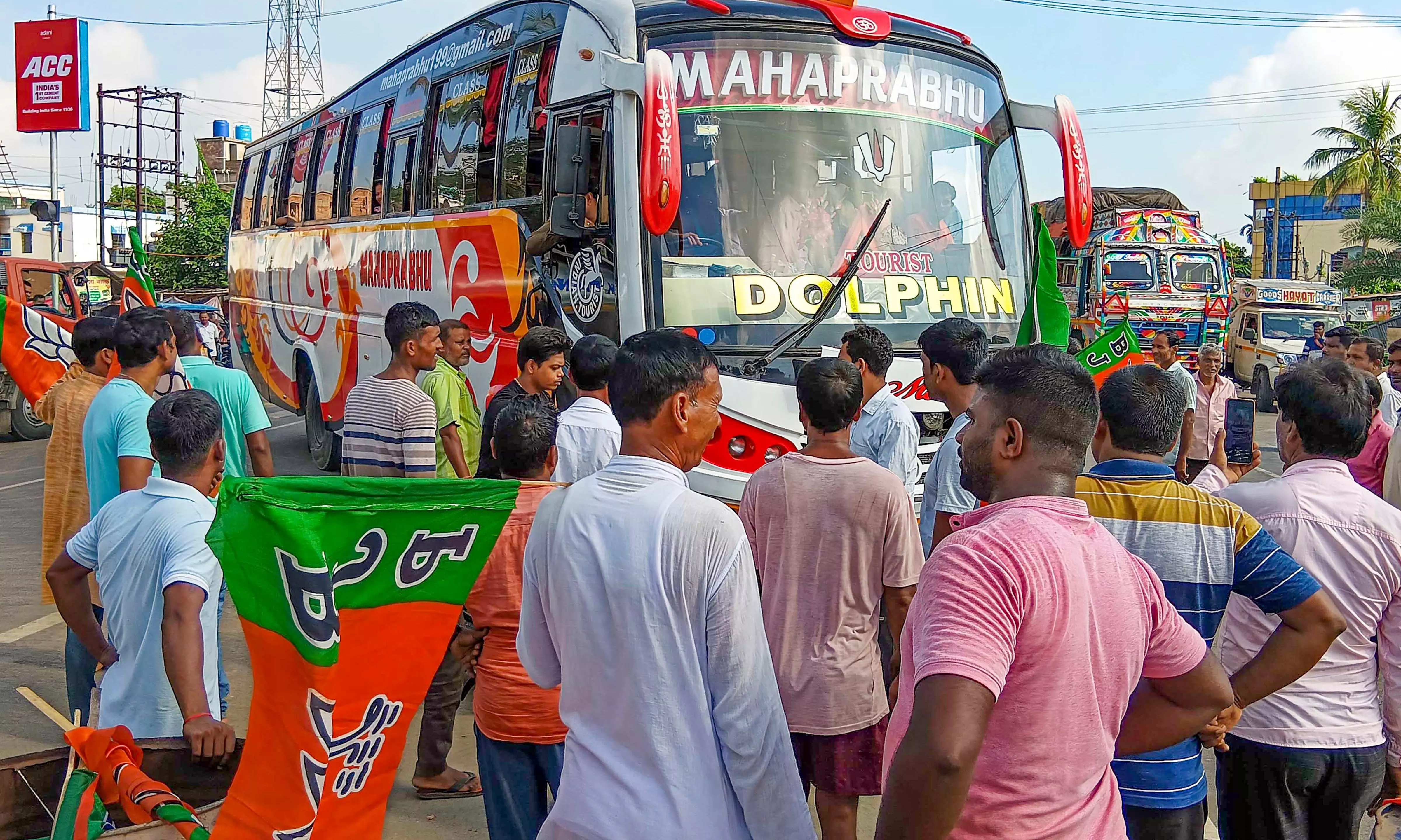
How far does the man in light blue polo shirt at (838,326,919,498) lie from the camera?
492 centimetres

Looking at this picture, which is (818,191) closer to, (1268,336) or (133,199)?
(1268,336)

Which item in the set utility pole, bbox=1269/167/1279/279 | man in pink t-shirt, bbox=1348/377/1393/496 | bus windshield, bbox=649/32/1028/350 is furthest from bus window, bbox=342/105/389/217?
utility pole, bbox=1269/167/1279/279

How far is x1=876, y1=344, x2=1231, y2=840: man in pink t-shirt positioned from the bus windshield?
4.46 metres

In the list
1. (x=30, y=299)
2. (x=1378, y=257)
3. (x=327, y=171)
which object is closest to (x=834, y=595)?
(x=327, y=171)

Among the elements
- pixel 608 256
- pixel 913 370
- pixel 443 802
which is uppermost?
pixel 608 256

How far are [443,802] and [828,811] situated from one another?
1794 mm

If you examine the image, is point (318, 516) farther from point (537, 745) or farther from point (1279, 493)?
point (1279, 493)

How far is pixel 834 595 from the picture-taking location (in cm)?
339

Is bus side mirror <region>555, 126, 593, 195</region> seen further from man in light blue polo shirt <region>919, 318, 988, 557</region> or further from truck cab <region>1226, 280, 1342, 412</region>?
truck cab <region>1226, 280, 1342, 412</region>

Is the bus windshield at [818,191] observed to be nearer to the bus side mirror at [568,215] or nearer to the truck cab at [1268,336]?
the bus side mirror at [568,215]

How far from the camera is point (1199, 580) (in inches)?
101

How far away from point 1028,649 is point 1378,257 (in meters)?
39.0

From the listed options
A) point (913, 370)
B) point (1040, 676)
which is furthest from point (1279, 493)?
point (913, 370)

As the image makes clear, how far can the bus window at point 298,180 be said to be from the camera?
12164mm
